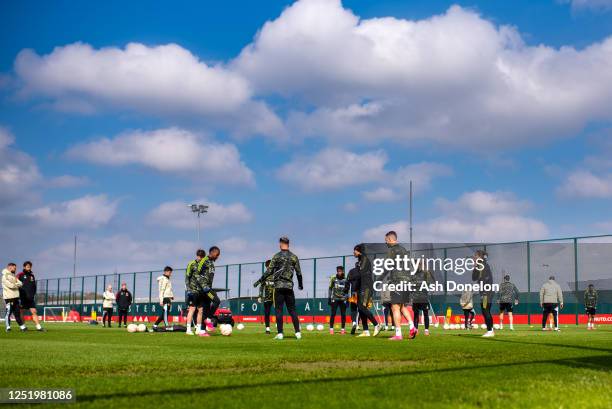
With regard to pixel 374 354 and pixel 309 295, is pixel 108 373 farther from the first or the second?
pixel 309 295

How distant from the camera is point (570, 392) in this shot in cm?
540

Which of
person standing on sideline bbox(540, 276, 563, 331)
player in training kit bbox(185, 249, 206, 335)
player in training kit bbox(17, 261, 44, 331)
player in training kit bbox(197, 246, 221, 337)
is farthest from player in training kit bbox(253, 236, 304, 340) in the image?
person standing on sideline bbox(540, 276, 563, 331)

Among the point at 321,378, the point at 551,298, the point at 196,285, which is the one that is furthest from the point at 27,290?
the point at 551,298

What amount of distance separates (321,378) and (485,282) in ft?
36.6

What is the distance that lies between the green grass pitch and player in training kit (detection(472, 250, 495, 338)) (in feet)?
19.8

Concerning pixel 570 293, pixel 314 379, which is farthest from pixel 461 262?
pixel 314 379

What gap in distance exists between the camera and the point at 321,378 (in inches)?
254

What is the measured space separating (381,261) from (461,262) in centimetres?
416

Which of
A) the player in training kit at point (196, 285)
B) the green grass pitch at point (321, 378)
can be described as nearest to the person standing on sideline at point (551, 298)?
the player in training kit at point (196, 285)

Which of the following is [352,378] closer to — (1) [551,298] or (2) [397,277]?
(2) [397,277]

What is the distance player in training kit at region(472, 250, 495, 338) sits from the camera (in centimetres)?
1612

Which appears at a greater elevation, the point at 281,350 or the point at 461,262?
the point at 461,262

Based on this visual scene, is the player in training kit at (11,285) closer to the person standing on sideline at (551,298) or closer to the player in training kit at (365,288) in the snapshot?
the player in training kit at (365,288)

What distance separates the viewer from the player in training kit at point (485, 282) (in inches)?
635
